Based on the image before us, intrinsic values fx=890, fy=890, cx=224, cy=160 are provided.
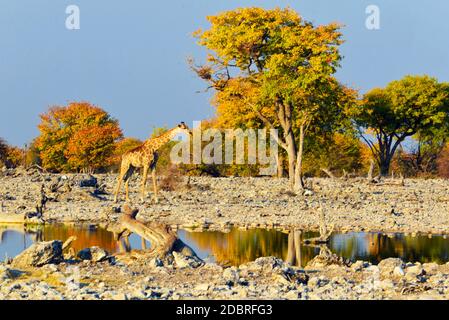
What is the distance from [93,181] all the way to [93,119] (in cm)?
3552

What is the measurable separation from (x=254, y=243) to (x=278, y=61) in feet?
57.4

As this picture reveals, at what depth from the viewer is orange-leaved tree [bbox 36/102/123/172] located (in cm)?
6638

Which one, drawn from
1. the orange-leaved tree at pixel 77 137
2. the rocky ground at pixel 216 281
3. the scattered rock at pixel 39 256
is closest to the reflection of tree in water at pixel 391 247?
the rocky ground at pixel 216 281

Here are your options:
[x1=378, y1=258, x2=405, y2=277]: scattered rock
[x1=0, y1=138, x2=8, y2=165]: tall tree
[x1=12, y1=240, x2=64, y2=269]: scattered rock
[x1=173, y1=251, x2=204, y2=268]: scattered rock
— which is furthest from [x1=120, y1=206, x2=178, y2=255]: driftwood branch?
[x1=0, y1=138, x2=8, y2=165]: tall tree

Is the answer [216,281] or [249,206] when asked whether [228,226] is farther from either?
[216,281]

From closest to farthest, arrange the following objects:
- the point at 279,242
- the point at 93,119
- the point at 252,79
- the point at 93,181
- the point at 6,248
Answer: the point at 6,248 → the point at 279,242 → the point at 93,181 → the point at 252,79 → the point at 93,119

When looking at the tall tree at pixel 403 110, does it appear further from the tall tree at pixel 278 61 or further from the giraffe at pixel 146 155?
the giraffe at pixel 146 155

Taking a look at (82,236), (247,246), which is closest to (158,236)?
(247,246)

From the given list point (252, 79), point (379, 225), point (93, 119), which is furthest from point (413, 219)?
point (93, 119)

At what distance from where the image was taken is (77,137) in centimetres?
6656

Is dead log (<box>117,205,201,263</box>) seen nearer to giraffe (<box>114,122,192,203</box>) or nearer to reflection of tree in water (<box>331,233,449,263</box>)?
reflection of tree in water (<box>331,233,449,263</box>)

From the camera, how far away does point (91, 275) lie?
43.9 ft

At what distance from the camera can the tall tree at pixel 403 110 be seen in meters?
63.7
